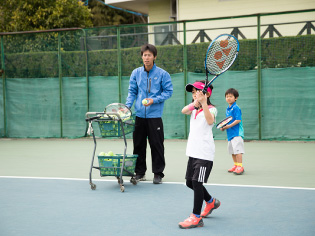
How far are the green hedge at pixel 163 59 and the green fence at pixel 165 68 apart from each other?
0.02 m

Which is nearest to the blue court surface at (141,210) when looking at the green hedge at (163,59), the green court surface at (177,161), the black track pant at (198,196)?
the black track pant at (198,196)

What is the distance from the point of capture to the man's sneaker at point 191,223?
416cm

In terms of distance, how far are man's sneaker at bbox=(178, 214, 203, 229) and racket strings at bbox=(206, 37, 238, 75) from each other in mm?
1378

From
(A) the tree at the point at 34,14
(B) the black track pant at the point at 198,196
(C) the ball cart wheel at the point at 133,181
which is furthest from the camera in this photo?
(A) the tree at the point at 34,14

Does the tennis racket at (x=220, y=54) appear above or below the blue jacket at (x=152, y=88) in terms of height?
above

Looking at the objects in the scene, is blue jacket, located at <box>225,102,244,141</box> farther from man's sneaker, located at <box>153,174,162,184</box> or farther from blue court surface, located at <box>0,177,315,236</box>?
man's sneaker, located at <box>153,174,162,184</box>

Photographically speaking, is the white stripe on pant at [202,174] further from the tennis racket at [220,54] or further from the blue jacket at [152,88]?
the blue jacket at [152,88]

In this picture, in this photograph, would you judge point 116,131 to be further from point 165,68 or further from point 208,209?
point 165,68

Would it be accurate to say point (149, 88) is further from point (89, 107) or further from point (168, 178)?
point (89, 107)

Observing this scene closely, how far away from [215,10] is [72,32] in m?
5.71

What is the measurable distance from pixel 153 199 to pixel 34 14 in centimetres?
1463

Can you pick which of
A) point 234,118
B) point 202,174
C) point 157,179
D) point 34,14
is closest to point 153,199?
point 157,179

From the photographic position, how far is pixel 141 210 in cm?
482

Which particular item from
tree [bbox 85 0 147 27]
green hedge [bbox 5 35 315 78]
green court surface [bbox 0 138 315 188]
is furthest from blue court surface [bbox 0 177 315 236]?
tree [bbox 85 0 147 27]
